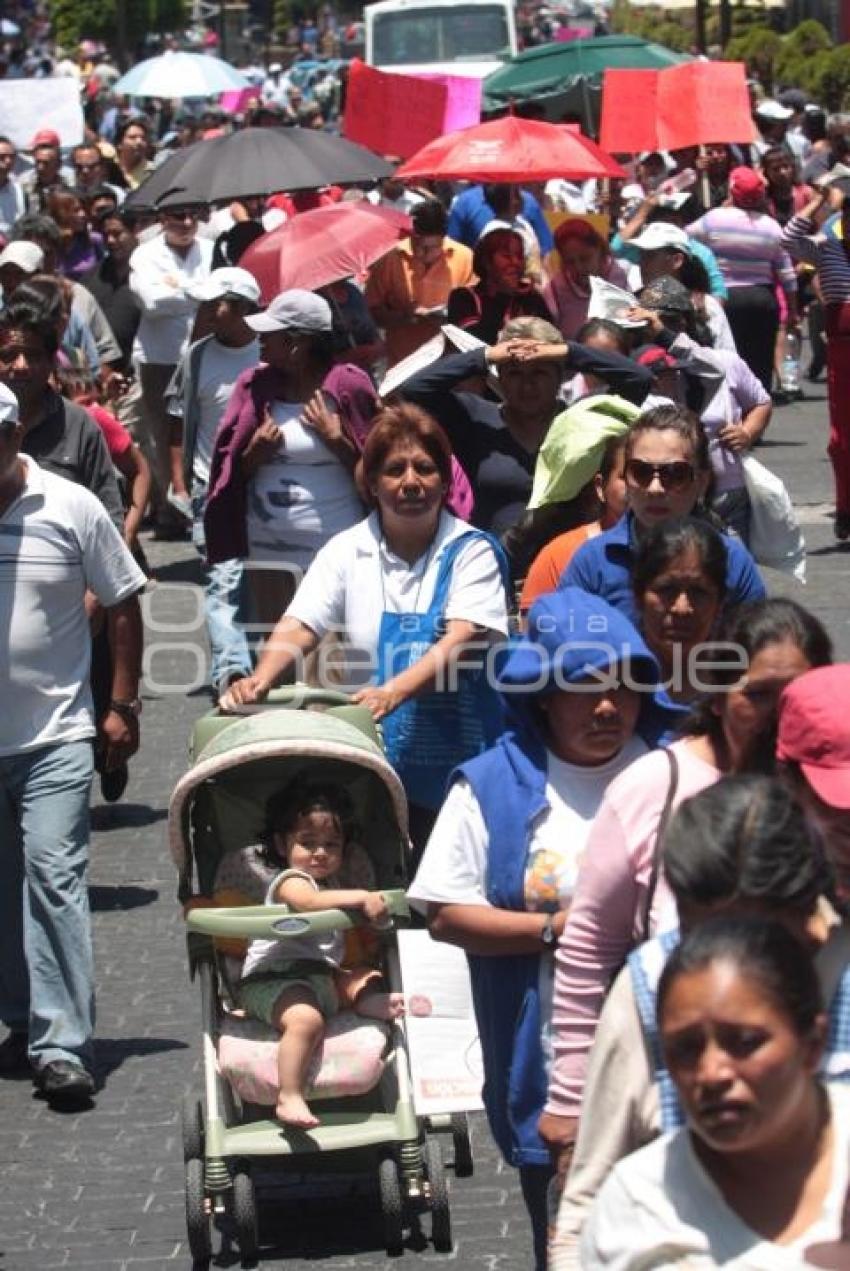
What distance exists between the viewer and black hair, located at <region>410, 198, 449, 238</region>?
576 inches

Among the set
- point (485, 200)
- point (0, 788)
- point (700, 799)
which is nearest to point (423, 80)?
point (485, 200)

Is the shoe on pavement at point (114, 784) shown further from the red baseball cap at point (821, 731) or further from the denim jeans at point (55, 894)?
the red baseball cap at point (821, 731)

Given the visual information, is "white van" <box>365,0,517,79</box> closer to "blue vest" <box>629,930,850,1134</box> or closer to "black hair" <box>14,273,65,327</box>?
"black hair" <box>14,273,65,327</box>

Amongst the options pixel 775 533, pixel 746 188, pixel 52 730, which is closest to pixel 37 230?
pixel 746 188

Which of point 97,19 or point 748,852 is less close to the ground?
point 748,852

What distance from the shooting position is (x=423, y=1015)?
5.88 meters

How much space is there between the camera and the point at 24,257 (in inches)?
527

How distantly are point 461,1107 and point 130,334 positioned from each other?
39.7 feet

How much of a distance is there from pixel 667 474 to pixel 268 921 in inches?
54.3

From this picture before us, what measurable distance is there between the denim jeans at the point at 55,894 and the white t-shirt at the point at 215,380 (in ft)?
16.3

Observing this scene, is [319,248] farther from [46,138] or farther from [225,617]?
[46,138]

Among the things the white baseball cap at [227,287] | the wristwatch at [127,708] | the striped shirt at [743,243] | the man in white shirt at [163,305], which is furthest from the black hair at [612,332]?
the striped shirt at [743,243]

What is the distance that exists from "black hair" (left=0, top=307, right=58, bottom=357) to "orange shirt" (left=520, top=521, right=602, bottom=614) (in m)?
2.06

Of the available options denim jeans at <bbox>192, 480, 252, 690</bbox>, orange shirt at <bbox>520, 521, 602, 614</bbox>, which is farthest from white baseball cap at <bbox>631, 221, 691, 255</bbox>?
orange shirt at <bbox>520, 521, 602, 614</bbox>
